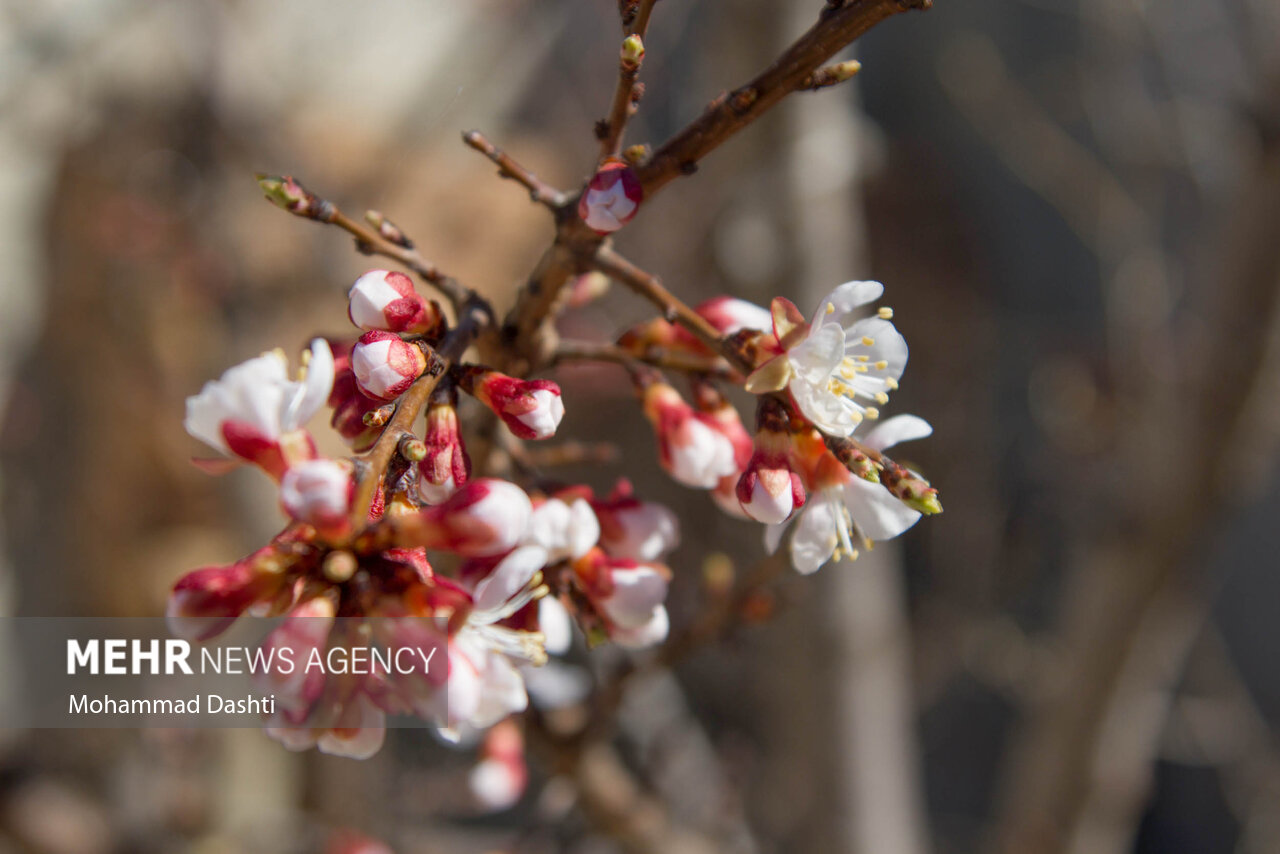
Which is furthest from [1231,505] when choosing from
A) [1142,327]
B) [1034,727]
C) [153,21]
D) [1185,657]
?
[153,21]

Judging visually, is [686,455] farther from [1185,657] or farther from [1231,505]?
[1185,657]

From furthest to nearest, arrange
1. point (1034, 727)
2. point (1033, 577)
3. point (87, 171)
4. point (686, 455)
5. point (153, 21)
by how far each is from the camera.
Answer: point (1033, 577), point (87, 171), point (153, 21), point (1034, 727), point (686, 455)

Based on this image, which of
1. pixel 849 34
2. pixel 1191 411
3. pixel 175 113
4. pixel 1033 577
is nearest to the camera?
pixel 849 34

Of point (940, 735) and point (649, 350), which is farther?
point (940, 735)

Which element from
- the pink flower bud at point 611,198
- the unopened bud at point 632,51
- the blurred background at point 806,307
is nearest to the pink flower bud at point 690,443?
the pink flower bud at point 611,198

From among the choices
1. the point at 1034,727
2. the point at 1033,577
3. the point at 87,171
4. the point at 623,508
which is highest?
the point at 87,171

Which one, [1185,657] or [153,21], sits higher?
[153,21]

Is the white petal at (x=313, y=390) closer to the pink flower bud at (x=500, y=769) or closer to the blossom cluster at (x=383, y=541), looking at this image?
the blossom cluster at (x=383, y=541)

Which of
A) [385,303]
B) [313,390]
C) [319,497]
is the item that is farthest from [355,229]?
[319,497]
